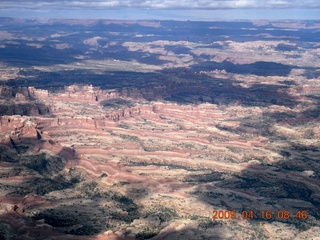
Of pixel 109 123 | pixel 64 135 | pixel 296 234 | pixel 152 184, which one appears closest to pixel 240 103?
pixel 109 123
